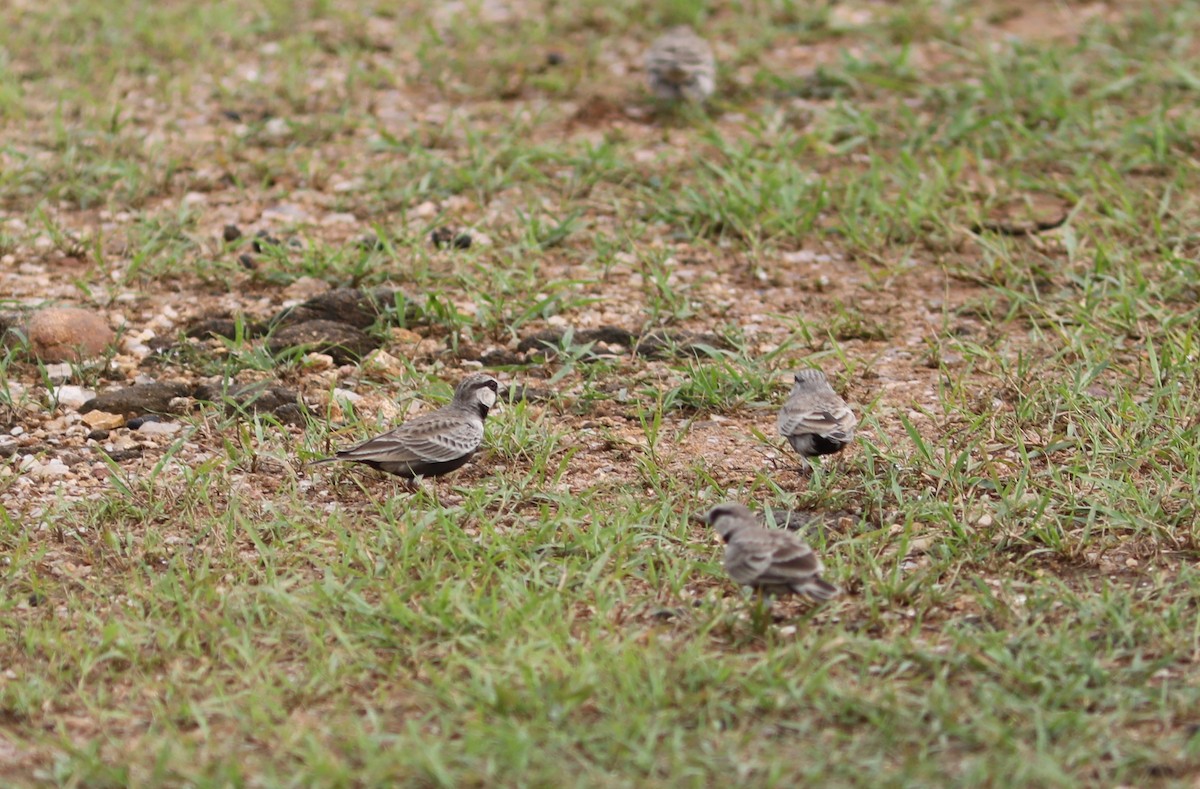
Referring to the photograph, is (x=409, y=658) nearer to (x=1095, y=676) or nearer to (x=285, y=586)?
(x=285, y=586)

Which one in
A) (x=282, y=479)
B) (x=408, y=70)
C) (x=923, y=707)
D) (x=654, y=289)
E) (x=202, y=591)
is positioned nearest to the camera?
(x=923, y=707)

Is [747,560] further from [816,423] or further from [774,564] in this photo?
[816,423]

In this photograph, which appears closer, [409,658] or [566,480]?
[409,658]

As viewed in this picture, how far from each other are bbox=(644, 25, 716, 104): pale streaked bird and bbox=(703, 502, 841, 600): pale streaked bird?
445cm

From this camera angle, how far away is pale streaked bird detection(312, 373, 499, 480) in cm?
500

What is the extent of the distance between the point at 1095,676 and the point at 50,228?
534cm

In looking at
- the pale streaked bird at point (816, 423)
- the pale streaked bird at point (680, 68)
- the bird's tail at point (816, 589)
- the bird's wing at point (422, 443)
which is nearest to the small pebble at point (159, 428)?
the bird's wing at point (422, 443)

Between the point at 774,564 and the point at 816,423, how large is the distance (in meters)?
1.01

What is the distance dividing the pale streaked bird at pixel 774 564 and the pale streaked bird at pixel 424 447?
3.89 ft

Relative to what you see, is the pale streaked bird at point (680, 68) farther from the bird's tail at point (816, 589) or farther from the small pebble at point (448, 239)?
the bird's tail at point (816, 589)

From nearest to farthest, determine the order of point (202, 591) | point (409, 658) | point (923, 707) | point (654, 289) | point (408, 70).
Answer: point (923, 707) → point (409, 658) → point (202, 591) → point (654, 289) → point (408, 70)

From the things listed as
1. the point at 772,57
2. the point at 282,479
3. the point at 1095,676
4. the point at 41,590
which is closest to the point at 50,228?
the point at 282,479

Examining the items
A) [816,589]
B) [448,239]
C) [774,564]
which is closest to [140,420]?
[448,239]

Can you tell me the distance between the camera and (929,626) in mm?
4309
